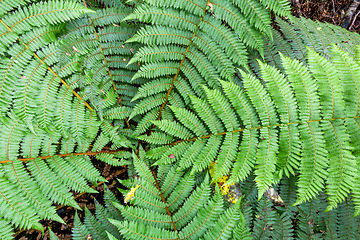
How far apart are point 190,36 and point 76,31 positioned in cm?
135

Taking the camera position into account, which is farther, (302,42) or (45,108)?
(302,42)

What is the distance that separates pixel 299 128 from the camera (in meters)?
2.26

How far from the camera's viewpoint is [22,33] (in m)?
2.20

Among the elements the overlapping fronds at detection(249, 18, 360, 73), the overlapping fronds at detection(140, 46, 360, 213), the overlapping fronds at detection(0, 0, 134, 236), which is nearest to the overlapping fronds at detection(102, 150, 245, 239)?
the overlapping fronds at detection(140, 46, 360, 213)

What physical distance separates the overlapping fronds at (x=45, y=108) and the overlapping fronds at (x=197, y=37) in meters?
0.52

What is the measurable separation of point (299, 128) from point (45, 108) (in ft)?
8.97

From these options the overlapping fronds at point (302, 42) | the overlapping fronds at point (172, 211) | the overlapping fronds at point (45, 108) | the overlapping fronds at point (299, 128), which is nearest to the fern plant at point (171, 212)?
the overlapping fronds at point (172, 211)

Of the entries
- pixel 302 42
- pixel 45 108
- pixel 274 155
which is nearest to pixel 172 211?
pixel 274 155

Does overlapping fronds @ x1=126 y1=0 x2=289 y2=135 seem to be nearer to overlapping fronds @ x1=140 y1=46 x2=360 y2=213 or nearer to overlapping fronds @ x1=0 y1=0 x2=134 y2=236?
overlapping fronds @ x1=140 y1=46 x2=360 y2=213

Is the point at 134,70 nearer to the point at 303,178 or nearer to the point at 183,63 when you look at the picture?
the point at 183,63

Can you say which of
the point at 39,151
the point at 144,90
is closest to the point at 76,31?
the point at 144,90

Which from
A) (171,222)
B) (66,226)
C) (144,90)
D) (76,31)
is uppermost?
(76,31)

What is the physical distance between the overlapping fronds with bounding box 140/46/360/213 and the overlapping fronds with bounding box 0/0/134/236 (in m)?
1.23

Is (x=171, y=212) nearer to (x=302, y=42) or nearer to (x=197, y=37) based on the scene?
(x=197, y=37)
